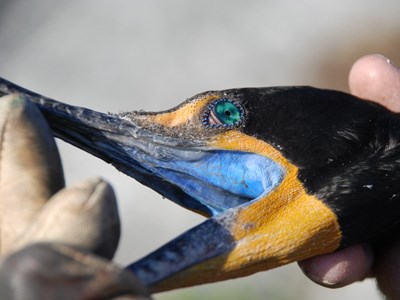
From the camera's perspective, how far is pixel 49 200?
1637 millimetres

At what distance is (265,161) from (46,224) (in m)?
0.66

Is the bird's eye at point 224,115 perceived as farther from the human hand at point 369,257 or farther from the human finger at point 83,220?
the human finger at point 83,220

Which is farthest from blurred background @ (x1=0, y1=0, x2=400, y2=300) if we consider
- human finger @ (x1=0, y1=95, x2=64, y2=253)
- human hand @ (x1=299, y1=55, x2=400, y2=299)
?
human finger @ (x1=0, y1=95, x2=64, y2=253)

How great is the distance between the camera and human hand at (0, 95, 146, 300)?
1325 millimetres

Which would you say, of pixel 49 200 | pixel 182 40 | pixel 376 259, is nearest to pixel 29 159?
pixel 49 200

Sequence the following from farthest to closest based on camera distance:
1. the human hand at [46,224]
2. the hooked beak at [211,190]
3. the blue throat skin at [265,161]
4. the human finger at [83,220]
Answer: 1. the blue throat skin at [265,161]
2. the hooked beak at [211,190]
3. the human finger at [83,220]
4. the human hand at [46,224]

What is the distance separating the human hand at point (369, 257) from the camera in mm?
2107

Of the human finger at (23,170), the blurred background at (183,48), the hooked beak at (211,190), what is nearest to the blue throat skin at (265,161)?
the hooked beak at (211,190)

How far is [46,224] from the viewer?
157 cm

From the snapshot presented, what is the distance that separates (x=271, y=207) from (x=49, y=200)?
52 centimetres

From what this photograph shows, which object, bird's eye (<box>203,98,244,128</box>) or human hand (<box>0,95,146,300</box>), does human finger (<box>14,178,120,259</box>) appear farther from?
bird's eye (<box>203,98,244,128</box>)

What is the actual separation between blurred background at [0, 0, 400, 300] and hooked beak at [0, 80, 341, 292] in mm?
3184

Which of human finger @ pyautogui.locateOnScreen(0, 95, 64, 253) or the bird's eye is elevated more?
the bird's eye

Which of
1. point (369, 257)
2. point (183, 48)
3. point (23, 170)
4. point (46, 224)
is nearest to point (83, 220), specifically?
point (46, 224)
